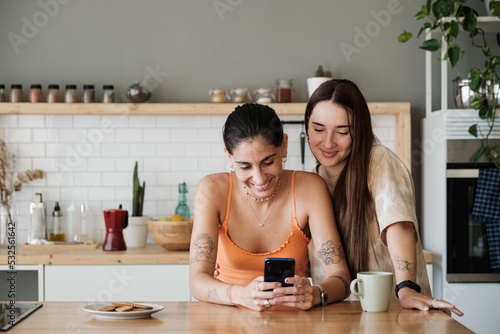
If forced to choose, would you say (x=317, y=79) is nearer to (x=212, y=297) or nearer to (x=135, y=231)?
(x=135, y=231)

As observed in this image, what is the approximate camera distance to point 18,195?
4527 millimetres

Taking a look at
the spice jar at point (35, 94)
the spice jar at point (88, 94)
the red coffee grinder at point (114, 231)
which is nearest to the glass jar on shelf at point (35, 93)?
the spice jar at point (35, 94)

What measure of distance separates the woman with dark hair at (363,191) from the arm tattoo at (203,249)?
40 centimetres

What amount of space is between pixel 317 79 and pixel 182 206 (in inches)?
51.9

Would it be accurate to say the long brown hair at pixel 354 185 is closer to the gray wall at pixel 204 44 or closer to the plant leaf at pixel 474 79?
the plant leaf at pixel 474 79

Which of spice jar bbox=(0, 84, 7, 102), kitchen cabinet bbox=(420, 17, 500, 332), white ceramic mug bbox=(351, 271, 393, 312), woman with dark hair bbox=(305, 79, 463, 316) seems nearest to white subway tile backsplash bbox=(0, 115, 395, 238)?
spice jar bbox=(0, 84, 7, 102)

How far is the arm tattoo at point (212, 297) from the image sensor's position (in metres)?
1.97

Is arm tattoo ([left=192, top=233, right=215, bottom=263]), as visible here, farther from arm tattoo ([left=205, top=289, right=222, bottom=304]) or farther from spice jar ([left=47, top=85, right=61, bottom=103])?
spice jar ([left=47, top=85, right=61, bottom=103])

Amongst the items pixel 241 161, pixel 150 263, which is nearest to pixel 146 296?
pixel 150 263

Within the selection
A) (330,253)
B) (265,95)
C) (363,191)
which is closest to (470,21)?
(265,95)

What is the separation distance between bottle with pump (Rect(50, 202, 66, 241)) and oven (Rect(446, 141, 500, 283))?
2671mm

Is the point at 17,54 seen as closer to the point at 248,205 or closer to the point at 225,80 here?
the point at 225,80

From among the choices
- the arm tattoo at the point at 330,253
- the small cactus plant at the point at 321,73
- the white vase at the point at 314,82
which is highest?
the small cactus plant at the point at 321,73

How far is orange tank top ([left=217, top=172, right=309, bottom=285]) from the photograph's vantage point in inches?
84.2
